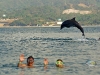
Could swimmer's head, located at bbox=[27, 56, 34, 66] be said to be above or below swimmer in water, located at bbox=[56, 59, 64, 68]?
above

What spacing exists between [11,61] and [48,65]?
5423 mm

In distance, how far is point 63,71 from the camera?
35.3 metres

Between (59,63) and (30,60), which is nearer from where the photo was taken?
(30,60)

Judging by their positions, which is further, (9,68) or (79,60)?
(79,60)

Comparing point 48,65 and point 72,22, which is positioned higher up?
point 72,22

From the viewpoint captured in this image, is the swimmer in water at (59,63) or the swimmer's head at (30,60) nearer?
the swimmer's head at (30,60)

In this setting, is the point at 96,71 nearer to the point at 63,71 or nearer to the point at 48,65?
the point at 63,71

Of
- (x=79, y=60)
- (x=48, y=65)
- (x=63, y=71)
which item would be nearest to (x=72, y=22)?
(x=79, y=60)

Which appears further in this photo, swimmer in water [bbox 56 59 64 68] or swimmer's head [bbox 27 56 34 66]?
swimmer in water [bbox 56 59 64 68]

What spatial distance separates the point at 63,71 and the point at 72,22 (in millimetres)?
10496

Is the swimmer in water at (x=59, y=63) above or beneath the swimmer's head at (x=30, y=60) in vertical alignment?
beneath

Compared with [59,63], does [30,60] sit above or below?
above

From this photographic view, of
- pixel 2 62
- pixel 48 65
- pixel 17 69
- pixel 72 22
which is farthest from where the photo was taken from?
pixel 72 22

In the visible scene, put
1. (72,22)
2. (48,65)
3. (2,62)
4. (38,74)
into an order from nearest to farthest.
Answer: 1. (38,74)
2. (48,65)
3. (2,62)
4. (72,22)
